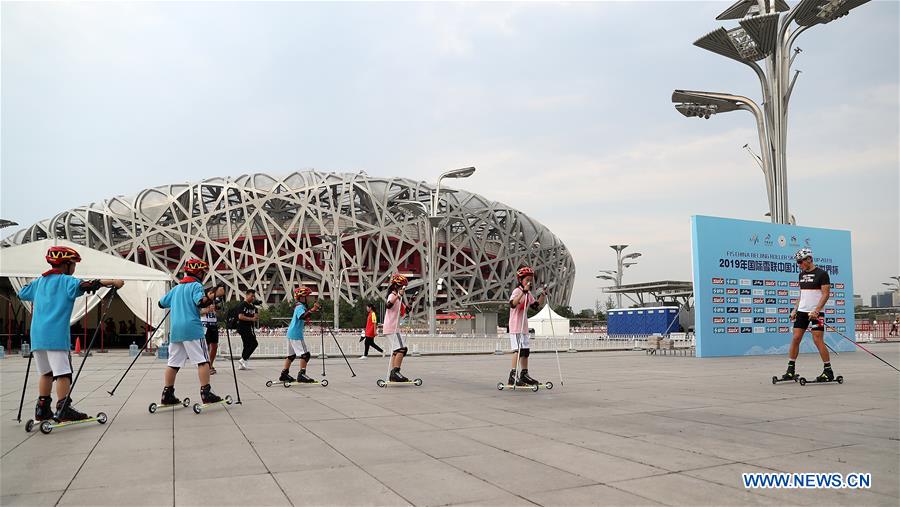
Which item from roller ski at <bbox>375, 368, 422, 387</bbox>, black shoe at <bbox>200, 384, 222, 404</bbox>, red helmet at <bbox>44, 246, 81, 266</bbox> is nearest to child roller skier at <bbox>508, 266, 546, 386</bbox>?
roller ski at <bbox>375, 368, 422, 387</bbox>

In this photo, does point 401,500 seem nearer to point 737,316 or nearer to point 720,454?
point 720,454

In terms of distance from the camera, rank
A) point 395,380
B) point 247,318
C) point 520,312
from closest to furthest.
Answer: point 520,312 → point 395,380 → point 247,318

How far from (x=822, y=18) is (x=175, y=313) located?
21.6 meters

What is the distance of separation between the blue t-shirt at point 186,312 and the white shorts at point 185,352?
0.06 m

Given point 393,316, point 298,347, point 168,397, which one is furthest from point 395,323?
point 168,397

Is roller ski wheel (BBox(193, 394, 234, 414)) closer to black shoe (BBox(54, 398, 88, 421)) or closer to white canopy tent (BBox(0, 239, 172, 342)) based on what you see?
black shoe (BBox(54, 398, 88, 421))

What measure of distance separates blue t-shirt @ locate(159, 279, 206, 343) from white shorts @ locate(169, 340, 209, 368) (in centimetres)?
6

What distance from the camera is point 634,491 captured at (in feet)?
12.1

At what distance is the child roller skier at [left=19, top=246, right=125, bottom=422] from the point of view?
243 inches

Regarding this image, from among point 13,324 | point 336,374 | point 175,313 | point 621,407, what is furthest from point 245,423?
point 13,324

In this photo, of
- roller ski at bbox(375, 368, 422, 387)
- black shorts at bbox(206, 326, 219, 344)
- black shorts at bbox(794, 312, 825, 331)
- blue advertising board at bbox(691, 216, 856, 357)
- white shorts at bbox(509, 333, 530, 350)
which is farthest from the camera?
A: blue advertising board at bbox(691, 216, 856, 357)

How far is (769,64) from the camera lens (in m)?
22.0

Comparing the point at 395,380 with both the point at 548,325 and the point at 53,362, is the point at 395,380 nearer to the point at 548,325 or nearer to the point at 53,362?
the point at 53,362

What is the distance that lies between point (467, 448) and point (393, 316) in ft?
18.2
